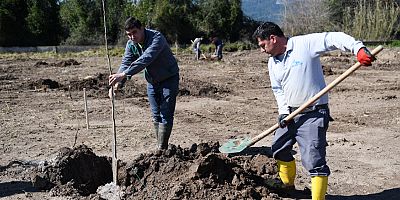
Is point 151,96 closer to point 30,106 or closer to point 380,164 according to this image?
point 380,164

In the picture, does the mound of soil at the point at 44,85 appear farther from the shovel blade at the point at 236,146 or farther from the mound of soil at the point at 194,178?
the shovel blade at the point at 236,146

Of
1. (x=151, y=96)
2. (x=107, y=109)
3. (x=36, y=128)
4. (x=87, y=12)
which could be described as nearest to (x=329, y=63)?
(x=107, y=109)

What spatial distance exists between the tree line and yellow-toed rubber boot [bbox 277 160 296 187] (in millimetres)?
37703

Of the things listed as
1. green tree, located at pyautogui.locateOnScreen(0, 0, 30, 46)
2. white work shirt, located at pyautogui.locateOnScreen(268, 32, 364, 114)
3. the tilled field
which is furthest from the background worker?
green tree, located at pyautogui.locateOnScreen(0, 0, 30, 46)

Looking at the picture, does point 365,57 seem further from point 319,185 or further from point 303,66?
point 319,185

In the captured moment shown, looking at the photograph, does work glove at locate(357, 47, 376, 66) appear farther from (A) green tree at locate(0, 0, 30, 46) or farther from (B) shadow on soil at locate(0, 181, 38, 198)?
(A) green tree at locate(0, 0, 30, 46)

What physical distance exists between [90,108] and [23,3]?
145 ft

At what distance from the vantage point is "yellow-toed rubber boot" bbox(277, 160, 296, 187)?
5.16 meters

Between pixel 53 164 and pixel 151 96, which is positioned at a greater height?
pixel 151 96

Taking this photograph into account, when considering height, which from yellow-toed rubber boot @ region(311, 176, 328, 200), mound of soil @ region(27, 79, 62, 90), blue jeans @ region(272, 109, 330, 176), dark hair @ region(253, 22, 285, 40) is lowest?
mound of soil @ region(27, 79, 62, 90)

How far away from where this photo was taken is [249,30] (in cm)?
5022

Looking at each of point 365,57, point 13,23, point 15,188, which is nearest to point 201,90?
point 15,188

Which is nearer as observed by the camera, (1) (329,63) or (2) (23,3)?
(1) (329,63)

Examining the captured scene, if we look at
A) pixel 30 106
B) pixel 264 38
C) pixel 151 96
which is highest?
pixel 264 38
